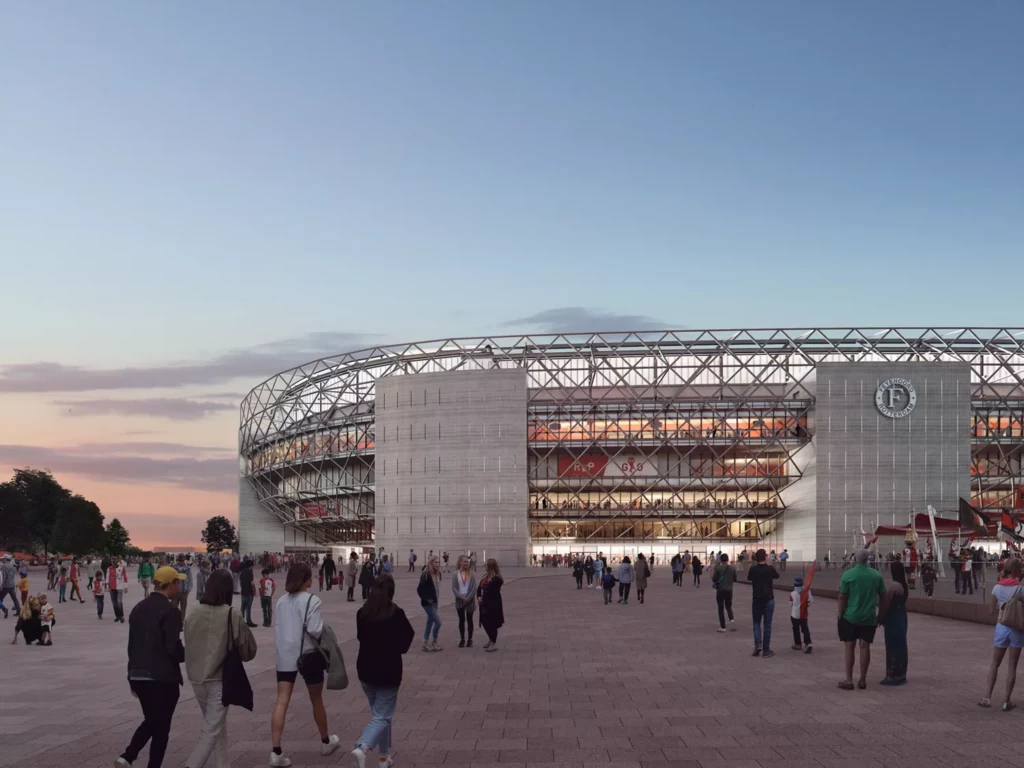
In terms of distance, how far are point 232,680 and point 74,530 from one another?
401 ft

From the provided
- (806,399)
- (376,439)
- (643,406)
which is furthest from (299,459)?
(806,399)

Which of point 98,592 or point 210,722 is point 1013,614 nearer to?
point 210,722

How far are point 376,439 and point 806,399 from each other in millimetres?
38273

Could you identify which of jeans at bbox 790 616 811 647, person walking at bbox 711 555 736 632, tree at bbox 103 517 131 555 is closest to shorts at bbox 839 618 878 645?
jeans at bbox 790 616 811 647

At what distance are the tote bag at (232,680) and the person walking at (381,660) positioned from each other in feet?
2.99

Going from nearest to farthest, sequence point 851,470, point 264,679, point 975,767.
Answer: point 975,767, point 264,679, point 851,470

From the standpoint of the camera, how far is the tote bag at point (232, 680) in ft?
27.2

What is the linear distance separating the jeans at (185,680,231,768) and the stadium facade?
82620mm

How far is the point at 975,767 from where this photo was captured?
8805 mm

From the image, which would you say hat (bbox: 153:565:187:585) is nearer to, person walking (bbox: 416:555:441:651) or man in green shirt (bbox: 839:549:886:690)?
man in green shirt (bbox: 839:549:886:690)

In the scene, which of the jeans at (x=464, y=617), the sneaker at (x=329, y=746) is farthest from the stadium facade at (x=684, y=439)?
the sneaker at (x=329, y=746)

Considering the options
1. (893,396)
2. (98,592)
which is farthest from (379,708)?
(893,396)

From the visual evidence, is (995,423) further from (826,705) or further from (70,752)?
(70,752)

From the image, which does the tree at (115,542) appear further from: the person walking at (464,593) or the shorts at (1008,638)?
the shorts at (1008,638)
